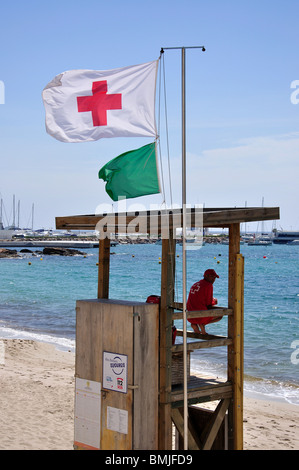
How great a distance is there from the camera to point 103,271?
24.1 feet

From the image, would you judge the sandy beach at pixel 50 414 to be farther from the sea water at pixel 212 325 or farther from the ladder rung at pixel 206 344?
the ladder rung at pixel 206 344

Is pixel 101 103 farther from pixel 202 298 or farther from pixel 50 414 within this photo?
pixel 50 414

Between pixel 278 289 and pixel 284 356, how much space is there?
113 feet

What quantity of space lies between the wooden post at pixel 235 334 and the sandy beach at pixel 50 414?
298cm

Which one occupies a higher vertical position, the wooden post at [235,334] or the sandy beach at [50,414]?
the wooden post at [235,334]

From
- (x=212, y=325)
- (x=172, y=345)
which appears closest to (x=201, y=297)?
(x=172, y=345)

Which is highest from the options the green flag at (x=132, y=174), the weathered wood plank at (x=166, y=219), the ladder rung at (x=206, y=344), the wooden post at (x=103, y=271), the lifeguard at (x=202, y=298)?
the green flag at (x=132, y=174)

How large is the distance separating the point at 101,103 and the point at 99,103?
2 cm

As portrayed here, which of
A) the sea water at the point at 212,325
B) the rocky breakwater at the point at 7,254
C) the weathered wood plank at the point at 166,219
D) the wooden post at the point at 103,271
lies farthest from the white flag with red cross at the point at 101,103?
the rocky breakwater at the point at 7,254

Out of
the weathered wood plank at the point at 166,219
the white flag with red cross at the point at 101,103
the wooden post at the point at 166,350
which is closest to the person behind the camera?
the weathered wood plank at the point at 166,219

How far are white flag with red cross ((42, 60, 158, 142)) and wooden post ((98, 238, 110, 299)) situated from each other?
1.35 meters

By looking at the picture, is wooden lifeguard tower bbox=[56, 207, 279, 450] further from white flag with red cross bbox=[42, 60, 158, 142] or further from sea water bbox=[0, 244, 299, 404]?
sea water bbox=[0, 244, 299, 404]

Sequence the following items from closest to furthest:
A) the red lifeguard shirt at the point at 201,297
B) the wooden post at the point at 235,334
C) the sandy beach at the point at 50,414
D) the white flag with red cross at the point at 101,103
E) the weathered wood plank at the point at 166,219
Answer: the weathered wood plank at the point at 166,219
the white flag with red cross at the point at 101,103
the wooden post at the point at 235,334
the red lifeguard shirt at the point at 201,297
the sandy beach at the point at 50,414

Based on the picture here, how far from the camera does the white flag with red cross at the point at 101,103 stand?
22.0 ft
